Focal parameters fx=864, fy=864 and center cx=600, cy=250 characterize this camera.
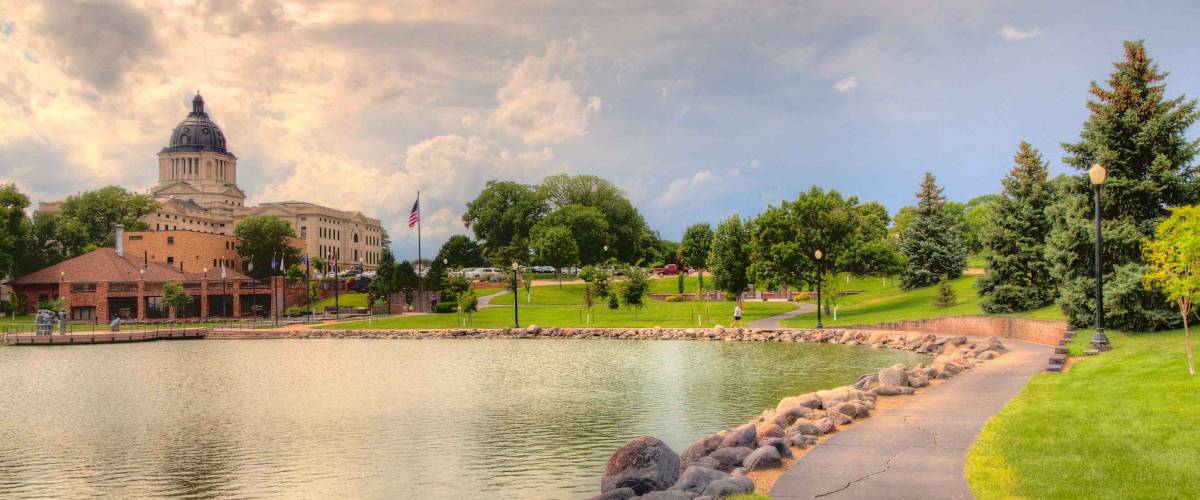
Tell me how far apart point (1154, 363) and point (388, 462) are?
60.8 ft

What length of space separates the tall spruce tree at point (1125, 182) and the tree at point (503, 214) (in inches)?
3841

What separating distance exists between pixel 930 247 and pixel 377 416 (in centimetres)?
5333

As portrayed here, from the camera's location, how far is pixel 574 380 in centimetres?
3244

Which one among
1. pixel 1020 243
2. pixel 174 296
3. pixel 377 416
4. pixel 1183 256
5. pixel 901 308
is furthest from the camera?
pixel 174 296

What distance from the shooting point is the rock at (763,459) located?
44.8 feet

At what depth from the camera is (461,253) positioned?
474 ft

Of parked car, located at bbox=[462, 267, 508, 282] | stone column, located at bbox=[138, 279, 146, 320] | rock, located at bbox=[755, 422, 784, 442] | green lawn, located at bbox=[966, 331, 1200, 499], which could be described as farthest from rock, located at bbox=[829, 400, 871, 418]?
parked car, located at bbox=[462, 267, 508, 282]

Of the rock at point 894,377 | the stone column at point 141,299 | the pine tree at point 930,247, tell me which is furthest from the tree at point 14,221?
the rock at point 894,377

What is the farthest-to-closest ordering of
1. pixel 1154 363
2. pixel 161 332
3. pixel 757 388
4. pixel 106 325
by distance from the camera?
pixel 106 325 < pixel 161 332 < pixel 757 388 < pixel 1154 363

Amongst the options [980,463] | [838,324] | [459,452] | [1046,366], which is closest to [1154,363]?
[1046,366]

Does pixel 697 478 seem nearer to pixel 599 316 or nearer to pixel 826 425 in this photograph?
pixel 826 425

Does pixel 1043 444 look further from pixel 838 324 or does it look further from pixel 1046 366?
pixel 838 324

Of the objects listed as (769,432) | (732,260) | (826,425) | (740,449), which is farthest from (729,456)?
(732,260)

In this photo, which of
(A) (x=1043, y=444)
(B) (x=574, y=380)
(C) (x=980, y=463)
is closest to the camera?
(C) (x=980, y=463)
